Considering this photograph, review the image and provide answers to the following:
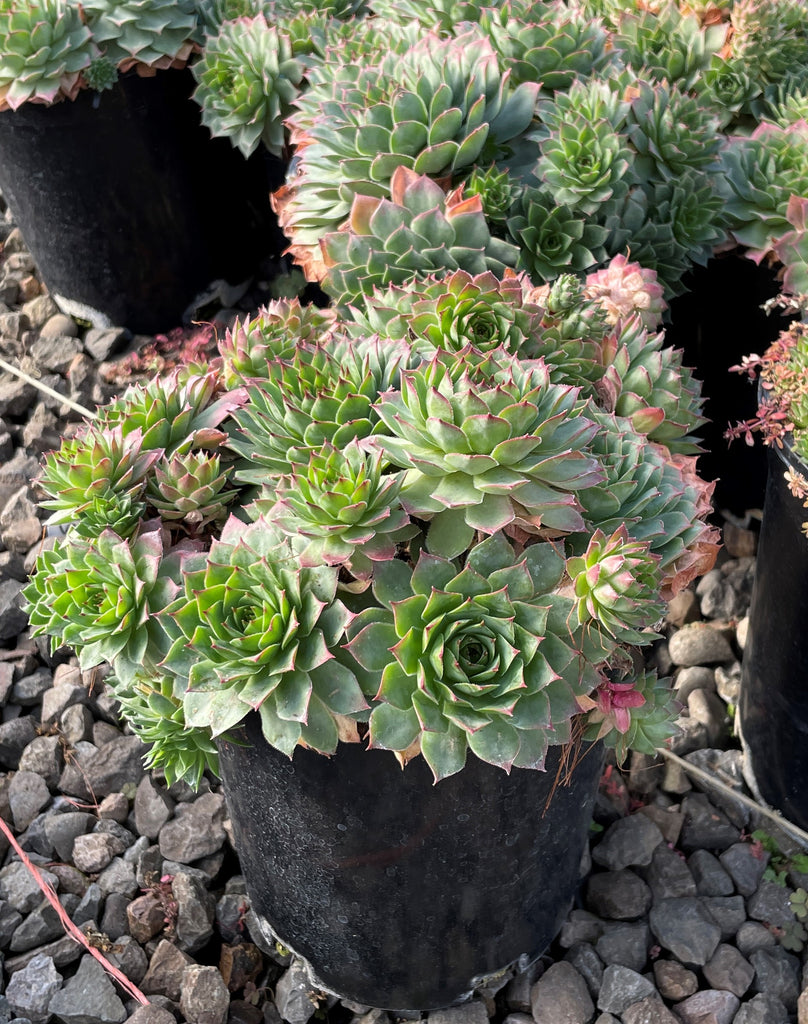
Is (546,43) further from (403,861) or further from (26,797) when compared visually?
(26,797)

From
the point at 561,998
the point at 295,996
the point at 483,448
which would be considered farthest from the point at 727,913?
the point at 483,448

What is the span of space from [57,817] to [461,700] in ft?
3.76

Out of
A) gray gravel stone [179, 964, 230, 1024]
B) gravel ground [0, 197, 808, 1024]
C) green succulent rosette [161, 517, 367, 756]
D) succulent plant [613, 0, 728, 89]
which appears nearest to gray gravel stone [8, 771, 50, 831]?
gravel ground [0, 197, 808, 1024]

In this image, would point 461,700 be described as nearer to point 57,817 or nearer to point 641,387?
point 641,387

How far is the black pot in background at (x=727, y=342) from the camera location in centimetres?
217

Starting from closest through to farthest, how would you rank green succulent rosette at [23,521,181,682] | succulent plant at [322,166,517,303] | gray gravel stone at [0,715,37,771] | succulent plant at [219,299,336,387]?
green succulent rosette at [23,521,181,682] < succulent plant at [219,299,336,387] < succulent plant at [322,166,517,303] < gray gravel stone at [0,715,37,771]

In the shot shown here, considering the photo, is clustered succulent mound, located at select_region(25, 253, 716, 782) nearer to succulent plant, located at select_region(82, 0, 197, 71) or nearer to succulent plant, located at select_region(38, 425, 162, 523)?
succulent plant, located at select_region(38, 425, 162, 523)

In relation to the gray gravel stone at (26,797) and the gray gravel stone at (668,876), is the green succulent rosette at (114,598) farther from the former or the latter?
the gray gravel stone at (668,876)

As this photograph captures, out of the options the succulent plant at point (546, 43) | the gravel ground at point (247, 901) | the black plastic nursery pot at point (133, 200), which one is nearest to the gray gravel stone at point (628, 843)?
the gravel ground at point (247, 901)

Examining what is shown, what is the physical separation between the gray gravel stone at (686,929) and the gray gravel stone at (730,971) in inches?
0.6

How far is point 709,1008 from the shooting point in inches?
63.4

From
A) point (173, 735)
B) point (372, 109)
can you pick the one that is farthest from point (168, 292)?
point (173, 735)

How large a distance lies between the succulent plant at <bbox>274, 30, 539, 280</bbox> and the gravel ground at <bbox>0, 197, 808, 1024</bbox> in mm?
1025

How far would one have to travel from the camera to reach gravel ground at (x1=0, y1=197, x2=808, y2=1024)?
1.62 meters
